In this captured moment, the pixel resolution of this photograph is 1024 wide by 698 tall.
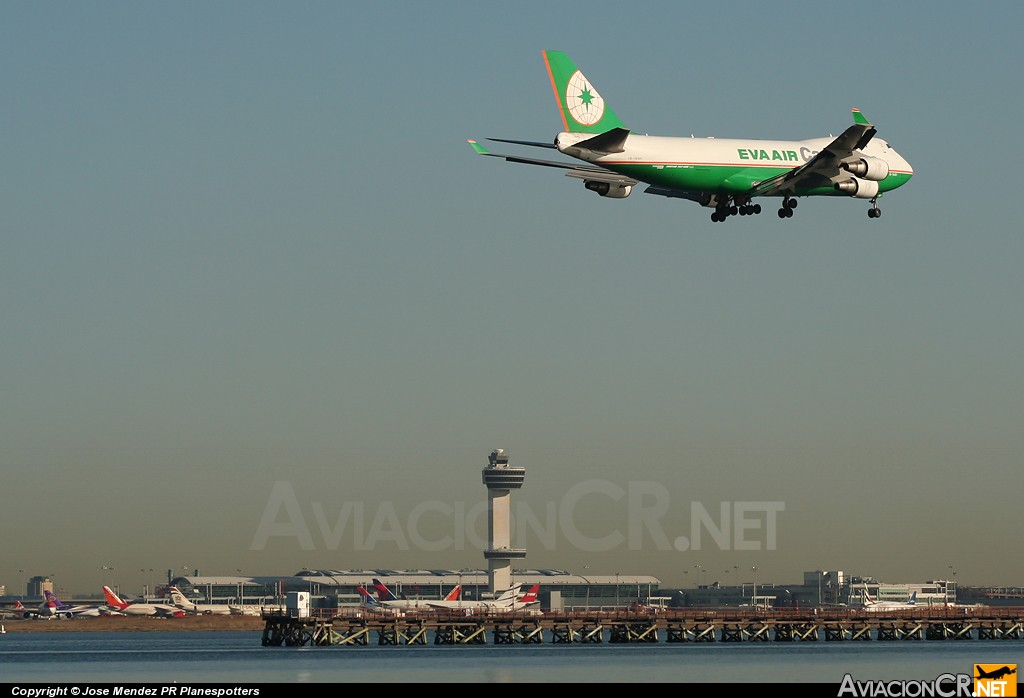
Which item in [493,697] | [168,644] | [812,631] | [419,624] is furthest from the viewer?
[168,644]

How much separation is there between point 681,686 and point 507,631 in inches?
2133

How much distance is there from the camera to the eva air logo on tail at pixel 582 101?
252 feet

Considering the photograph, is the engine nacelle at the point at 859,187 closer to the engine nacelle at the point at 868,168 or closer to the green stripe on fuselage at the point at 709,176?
the engine nacelle at the point at 868,168

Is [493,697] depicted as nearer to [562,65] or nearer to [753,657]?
[562,65]

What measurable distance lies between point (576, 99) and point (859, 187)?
49.8 ft

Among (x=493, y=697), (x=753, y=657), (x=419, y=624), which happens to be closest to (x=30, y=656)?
(x=419, y=624)

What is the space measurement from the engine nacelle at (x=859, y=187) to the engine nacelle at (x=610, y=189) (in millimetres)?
10520

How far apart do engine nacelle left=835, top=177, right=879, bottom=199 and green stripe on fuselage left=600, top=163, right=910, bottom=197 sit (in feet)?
1.47

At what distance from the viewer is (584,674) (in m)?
91.6

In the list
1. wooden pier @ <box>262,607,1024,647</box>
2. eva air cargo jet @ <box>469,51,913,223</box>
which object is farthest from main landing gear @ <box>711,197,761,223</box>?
wooden pier @ <box>262,607,1024,647</box>
